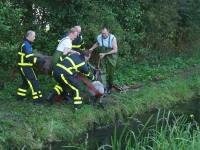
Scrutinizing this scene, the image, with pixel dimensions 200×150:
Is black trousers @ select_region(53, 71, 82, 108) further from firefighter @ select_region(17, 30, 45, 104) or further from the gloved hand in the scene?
firefighter @ select_region(17, 30, 45, 104)

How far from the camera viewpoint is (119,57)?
1369 centimetres

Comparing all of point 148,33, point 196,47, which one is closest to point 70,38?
point 148,33

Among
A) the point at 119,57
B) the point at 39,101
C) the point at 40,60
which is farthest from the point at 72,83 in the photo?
the point at 119,57

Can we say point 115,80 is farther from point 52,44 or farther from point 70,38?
point 70,38

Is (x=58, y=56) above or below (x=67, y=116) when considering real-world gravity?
above

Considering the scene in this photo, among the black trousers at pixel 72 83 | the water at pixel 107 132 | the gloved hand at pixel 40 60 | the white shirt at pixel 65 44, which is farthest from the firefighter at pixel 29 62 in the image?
the water at pixel 107 132

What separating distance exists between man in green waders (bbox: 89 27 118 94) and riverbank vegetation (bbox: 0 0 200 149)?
0.51m

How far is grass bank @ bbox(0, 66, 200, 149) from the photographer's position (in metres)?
8.16

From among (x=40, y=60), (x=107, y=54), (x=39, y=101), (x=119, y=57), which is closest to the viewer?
(x=40, y=60)

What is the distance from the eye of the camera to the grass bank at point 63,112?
26.8 feet

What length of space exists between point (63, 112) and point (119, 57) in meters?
4.88

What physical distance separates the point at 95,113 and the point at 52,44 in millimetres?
4213

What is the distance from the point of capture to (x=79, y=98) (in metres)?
9.34

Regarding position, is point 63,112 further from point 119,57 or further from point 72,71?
point 119,57
